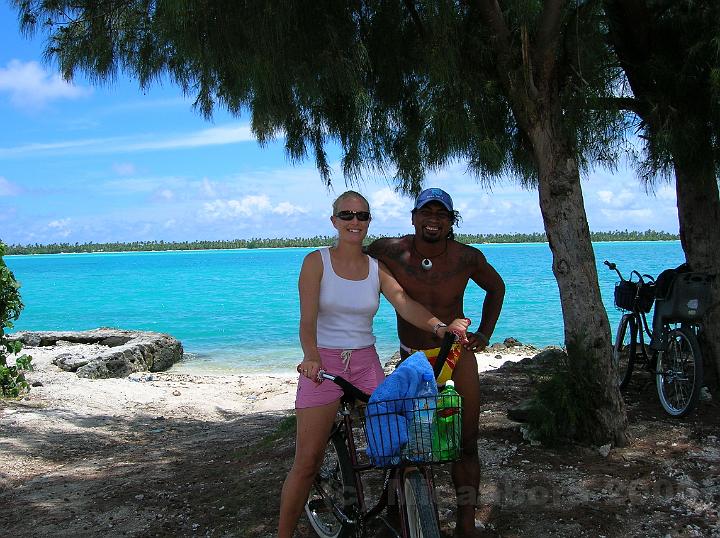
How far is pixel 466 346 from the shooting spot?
3.02 meters

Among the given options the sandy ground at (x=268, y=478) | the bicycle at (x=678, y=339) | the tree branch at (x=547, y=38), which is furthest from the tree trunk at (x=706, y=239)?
the tree branch at (x=547, y=38)

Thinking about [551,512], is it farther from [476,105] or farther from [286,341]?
[286,341]

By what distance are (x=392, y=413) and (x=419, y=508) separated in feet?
1.36

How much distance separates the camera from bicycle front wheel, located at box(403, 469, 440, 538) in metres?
2.57

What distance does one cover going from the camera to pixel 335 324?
3117mm

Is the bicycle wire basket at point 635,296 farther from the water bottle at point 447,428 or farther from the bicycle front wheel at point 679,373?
the water bottle at point 447,428

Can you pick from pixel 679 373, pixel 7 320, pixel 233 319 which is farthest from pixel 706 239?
pixel 233 319

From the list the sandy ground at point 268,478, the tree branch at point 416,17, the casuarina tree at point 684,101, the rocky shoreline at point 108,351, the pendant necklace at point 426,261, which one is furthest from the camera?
the rocky shoreline at point 108,351

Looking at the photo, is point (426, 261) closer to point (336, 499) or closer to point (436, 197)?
point (436, 197)

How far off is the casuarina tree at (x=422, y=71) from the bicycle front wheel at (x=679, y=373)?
90 centimetres

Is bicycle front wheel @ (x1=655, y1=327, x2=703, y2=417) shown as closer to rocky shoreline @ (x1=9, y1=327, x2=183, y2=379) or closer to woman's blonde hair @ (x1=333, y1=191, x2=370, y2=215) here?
woman's blonde hair @ (x1=333, y1=191, x2=370, y2=215)

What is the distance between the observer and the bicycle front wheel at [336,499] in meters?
3.14

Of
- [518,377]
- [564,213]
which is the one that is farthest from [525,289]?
[564,213]

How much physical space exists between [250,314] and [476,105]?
2754cm
